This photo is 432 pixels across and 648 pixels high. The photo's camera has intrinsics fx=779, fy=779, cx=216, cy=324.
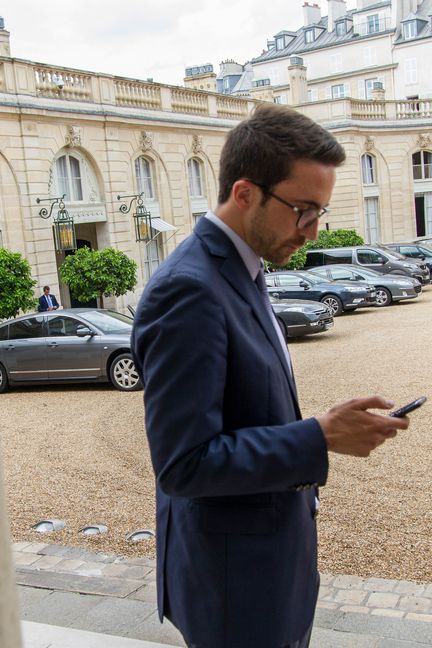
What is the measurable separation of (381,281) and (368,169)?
68.7 ft

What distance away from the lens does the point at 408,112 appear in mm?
44062

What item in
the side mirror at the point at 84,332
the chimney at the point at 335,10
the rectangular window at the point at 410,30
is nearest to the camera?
the side mirror at the point at 84,332

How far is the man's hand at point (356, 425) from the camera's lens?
2.10 m

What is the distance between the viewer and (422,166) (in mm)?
44500

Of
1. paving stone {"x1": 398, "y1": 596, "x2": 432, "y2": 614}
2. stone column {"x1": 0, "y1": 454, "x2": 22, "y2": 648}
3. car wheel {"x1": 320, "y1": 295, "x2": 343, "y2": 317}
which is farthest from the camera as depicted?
car wheel {"x1": 320, "y1": 295, "x2": 343, "y2": 317}

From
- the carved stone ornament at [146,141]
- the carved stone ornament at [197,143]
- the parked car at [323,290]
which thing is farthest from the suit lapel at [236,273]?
the carved stone ornament at [197,143]

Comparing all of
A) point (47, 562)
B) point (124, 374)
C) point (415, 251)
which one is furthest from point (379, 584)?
point (415, 251)

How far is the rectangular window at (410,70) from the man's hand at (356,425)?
59395 mm

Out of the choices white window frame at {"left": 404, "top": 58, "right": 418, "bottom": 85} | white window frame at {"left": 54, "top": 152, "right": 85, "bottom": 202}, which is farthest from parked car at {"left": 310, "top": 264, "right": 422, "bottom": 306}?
white window frame at {"left": 404, "top": 58, "right": 418, "bottom": 85}

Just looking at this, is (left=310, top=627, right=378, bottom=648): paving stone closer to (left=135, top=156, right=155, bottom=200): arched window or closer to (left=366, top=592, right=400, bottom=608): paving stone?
(left=366, top=592, right=400, bottom=608): paving stone

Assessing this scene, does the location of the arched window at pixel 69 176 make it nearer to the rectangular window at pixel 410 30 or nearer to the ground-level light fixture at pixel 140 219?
the ground-level light fixture at pixel 140 219

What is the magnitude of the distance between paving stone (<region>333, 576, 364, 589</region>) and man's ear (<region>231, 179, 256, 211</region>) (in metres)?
3.35

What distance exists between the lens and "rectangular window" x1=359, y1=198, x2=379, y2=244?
42.8 meters

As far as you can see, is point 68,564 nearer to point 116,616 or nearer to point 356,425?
point 116,616
